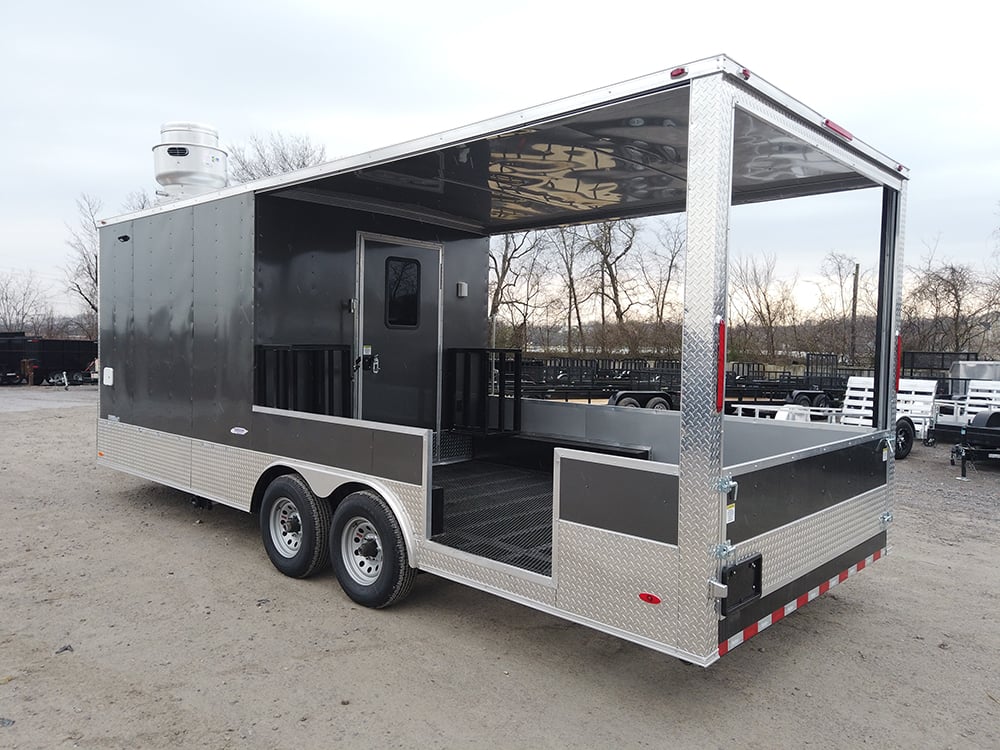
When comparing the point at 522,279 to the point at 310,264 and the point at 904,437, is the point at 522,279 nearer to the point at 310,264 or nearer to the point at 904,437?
the point at 904,437

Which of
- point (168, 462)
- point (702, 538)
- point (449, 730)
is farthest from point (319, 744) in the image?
point (168, 462)

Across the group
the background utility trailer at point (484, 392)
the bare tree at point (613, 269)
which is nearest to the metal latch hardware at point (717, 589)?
the background utility trailer at point (484, 392)

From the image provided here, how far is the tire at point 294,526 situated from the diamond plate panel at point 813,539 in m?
2.58

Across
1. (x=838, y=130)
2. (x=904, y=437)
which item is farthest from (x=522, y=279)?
(x=838, y=130)

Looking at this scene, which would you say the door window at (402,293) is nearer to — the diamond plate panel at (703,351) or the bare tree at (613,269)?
the diamond plate panel at (703,351)

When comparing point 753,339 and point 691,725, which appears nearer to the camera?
point 691,725

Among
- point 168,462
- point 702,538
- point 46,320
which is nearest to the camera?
point 702,538

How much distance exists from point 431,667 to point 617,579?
A: 111 centimetres

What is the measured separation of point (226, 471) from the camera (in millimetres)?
5270

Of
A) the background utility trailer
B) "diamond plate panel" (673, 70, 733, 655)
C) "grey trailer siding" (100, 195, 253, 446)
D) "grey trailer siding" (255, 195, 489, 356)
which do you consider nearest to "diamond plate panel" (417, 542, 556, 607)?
the background utility trailer

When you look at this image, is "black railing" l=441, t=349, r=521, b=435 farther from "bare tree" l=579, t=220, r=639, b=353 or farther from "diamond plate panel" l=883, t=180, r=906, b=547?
"bare tree" l=579, t=220, r=639, b=353

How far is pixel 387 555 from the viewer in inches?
161

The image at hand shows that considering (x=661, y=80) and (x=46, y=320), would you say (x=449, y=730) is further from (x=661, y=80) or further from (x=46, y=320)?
(x=46, y=320)

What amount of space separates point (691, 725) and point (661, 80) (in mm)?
2607
